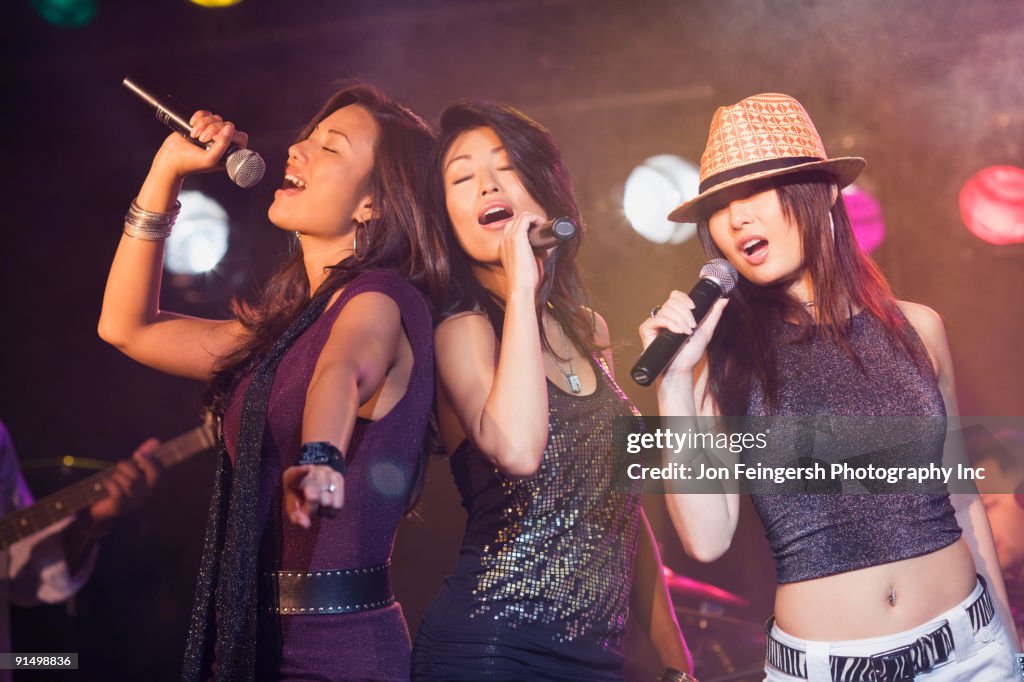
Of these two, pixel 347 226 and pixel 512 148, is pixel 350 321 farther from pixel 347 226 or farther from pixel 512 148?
pixel 512 148

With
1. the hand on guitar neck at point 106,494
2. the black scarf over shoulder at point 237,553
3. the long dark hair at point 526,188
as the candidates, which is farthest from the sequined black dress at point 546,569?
the hand on guitar neck at point 106,494

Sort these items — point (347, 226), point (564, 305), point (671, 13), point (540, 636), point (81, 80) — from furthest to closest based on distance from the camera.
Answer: point (81, 80) → point (671, 13) → point (564, 305) → point (347, 226) → point (540, 636)

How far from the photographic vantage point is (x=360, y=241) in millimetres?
1758

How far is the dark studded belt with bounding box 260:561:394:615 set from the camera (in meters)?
1.40

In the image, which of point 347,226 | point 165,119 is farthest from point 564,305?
point 165,119

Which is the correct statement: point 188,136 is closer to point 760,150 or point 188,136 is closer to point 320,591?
point 320,591

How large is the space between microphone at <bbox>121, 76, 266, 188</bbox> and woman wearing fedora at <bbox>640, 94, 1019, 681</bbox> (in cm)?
86

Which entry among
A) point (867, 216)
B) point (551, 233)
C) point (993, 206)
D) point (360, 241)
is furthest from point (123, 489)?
point (993, 206)

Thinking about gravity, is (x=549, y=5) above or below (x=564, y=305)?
above

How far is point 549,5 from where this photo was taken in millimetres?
2973

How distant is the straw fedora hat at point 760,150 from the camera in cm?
176

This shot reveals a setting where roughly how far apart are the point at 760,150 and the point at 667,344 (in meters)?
0.56

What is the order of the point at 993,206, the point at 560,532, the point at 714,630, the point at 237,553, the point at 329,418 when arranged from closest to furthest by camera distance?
the point at 329,418 → the point at 237,553 → the point at 560,532 → the point at 714,630 → the point at 993,206

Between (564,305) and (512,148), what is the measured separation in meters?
0.37
